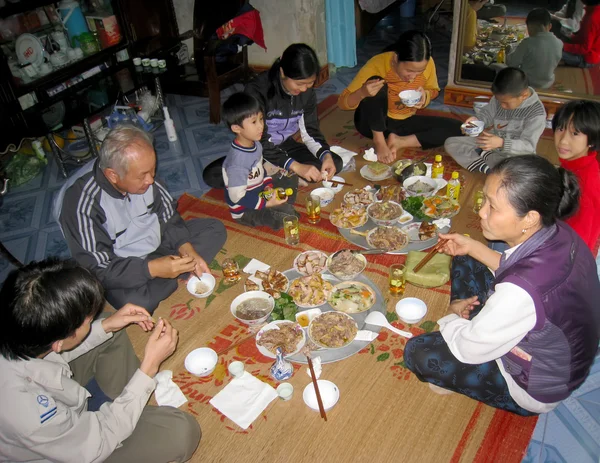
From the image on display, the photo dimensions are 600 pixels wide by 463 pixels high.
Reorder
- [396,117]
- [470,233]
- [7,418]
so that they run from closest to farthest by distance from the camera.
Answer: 1. [7,418]
2. [470,233]
3. [396,117]

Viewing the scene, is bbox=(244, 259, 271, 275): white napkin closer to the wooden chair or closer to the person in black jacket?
the person in black jacket

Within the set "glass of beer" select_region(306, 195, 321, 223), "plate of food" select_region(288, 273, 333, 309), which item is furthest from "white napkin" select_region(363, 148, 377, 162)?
"plate of food" select_region(288, 273, 333, 309)

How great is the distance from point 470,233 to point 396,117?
166cm

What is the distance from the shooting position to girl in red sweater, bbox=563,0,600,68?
4.75 metres

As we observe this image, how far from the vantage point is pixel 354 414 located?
Result: 7.59 ft

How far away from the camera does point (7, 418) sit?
1.64 m

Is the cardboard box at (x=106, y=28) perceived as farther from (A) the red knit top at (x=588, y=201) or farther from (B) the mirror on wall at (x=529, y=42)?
(A) the red knit top at (x=588, y=201)

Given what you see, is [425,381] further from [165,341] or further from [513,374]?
[165,341]

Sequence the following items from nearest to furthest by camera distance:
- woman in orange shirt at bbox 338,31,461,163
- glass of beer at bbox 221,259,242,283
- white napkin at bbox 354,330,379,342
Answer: white napkin at bbox 354,330,379,342 < glass of beer at bbox 221,259,242,283 < woman in orange shirt at bbox 338,31,461,163

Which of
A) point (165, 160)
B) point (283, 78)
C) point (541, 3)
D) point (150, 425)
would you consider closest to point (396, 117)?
point (283, 78)

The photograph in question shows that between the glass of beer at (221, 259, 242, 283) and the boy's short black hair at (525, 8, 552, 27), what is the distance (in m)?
4.35

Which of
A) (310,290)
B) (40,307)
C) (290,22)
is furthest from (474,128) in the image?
(40,307)

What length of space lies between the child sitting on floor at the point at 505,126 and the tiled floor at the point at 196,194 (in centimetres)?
157

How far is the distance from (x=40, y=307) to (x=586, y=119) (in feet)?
10.7
